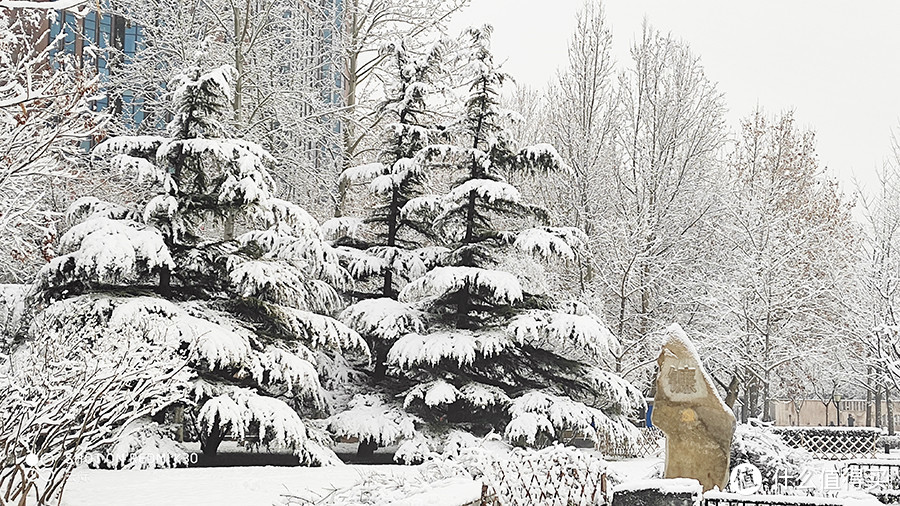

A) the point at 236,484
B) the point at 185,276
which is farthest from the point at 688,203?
the point at 236,484

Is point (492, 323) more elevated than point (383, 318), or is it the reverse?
point (383, 318)

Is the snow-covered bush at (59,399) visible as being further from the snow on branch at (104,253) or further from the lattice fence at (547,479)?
the snow on branch at (104,253)

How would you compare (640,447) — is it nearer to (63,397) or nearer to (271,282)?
(271,282)

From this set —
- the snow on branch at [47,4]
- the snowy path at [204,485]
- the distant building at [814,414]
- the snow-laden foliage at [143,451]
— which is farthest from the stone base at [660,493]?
the distant building at [814,414]

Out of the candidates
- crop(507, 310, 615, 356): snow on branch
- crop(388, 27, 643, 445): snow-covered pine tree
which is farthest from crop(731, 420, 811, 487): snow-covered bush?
crop(507, 310, 615, 356): snow on branch

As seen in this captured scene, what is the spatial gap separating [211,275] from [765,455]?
9739 millimetres

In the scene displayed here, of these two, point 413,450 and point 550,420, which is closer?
point 413,450

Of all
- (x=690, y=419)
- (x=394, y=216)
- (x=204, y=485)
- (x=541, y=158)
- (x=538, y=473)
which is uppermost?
(x=541, y=158)

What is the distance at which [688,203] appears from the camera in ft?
83.5

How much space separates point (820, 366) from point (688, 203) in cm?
661

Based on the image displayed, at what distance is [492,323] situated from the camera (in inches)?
754

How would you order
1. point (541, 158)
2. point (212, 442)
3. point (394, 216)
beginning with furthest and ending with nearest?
point (394, 216) → point (541, 158) → point (212, 442)

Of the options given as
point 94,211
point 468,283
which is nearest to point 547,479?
point 468,283

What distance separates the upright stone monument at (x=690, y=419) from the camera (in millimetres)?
9586
